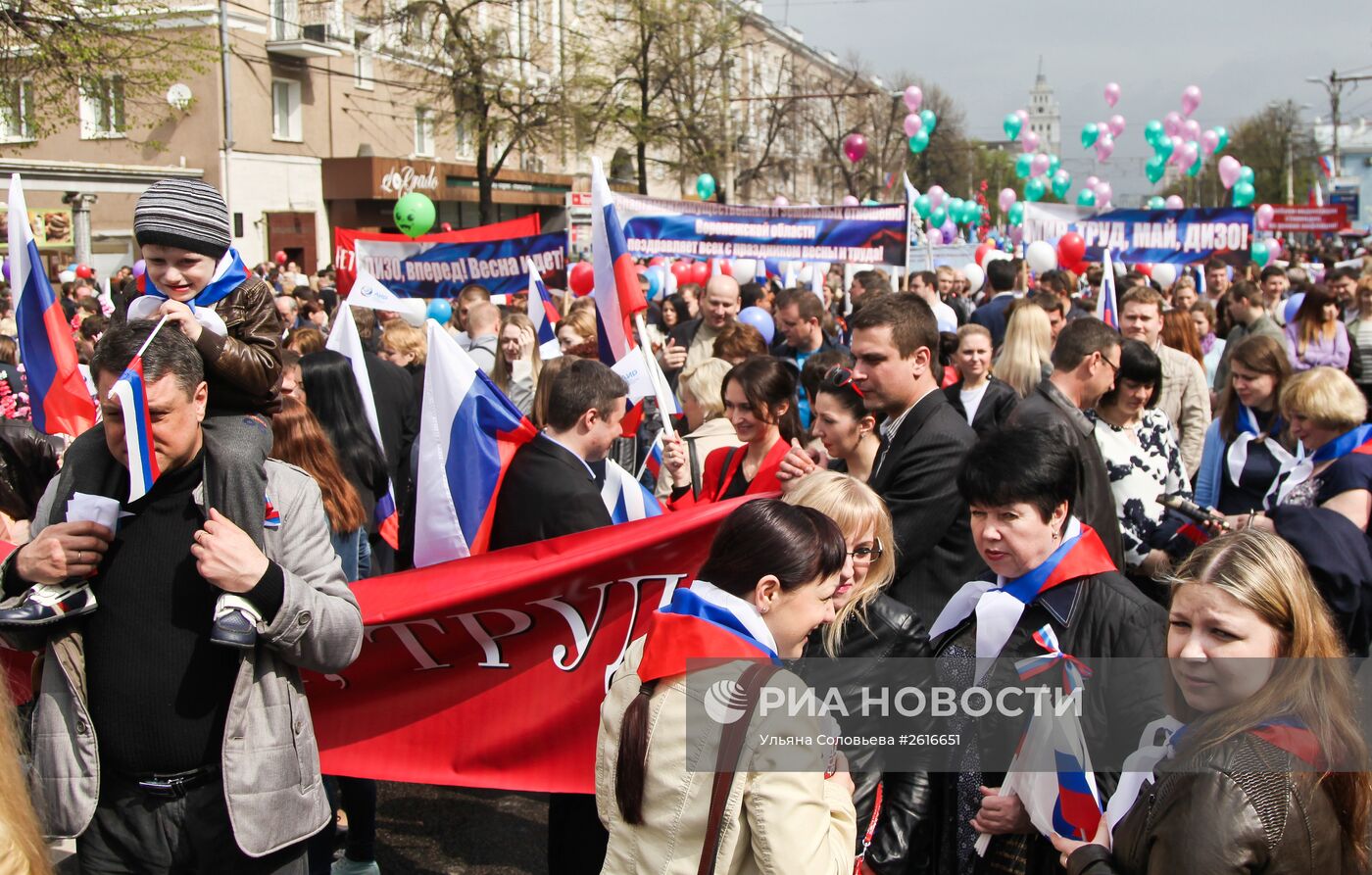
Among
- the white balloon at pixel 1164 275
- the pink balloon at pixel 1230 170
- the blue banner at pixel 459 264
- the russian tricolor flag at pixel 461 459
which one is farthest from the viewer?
the pink balloon at pixel 1230 170

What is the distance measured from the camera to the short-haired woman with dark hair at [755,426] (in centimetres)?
476

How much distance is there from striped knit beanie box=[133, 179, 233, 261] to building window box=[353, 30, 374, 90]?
33.8 metres

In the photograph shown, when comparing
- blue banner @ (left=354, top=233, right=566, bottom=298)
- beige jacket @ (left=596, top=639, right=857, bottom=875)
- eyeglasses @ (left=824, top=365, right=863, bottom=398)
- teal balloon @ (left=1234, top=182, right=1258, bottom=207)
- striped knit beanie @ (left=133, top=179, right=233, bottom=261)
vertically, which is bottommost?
beige jacket @ (left=596, top=639, right=857, bottom=875)

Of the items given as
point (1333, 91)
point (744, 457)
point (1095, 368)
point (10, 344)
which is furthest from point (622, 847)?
point (1333, 91)

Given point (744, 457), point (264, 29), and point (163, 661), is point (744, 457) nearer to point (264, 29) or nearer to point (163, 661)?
point (163, 661)

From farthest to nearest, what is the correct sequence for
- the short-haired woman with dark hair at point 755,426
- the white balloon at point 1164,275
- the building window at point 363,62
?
the building window at point 363,62, the white balloon at point 1164,275, the short-haired woman with dark hair at point 755,426

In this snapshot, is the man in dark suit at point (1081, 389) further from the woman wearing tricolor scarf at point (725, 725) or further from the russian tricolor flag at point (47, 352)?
the russian tricolor flag at point (47, 352)

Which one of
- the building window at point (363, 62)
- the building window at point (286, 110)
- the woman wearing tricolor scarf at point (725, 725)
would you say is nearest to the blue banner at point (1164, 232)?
the woman wearing tricolor scarf at point (725, 725)

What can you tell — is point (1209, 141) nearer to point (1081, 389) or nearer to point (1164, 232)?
point (1164, 232)

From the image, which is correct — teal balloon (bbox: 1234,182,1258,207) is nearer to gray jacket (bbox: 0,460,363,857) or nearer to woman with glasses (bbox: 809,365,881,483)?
woman with glasses (bbox: 809,365,881,483)

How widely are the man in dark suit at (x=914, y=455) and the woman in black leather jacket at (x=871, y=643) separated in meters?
0.50

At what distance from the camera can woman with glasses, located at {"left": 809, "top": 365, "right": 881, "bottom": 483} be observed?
4371 mm

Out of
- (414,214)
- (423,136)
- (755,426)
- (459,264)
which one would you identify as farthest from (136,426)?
(423,136)

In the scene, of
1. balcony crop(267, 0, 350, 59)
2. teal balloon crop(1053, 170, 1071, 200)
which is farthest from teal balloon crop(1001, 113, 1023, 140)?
balcony crop(267, 0, 350, 59)
